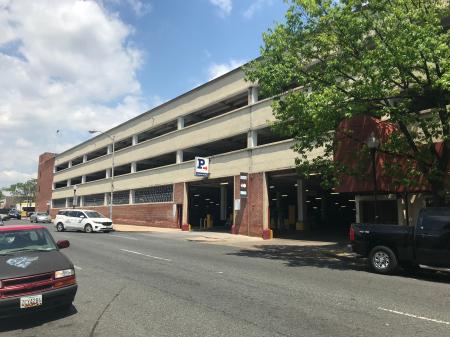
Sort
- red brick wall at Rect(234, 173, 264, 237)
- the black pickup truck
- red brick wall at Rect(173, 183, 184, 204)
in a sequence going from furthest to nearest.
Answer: red brick wall at Rect(173, 183, 184, 204) < red brick wall at Rect(234, 173, 264, 237) < the black pickup truck

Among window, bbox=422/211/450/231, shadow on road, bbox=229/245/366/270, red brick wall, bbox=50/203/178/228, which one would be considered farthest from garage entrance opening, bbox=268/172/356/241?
window, bbox=422/211/450/231

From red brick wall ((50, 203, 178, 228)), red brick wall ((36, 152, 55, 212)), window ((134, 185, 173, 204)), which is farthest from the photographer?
red brick wall ((36, 152, 55, 212))

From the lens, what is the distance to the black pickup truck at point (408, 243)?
11367mm

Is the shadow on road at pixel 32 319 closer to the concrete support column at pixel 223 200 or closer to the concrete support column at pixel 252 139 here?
the concrete support column at pixel 252 139

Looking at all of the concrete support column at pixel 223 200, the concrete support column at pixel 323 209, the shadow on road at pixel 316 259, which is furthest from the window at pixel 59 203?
the shadow on road at pixel 316 259

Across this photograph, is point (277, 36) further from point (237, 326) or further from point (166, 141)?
point (166, 141)

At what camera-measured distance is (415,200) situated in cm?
1953

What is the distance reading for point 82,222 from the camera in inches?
1254

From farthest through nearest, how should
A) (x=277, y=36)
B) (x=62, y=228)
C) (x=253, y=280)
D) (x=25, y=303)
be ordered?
(x=62, y=228) → (x=277, y=36) → (x=253, y=280) → (x=25, y=303)

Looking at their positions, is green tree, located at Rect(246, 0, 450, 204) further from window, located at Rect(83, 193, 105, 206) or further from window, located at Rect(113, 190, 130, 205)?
window, located at Rect(83, 193, 105, 206)

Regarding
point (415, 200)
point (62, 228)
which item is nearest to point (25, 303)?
point (415, 200)

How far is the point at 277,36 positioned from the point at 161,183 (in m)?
26.2

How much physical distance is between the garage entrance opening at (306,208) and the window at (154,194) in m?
9.40

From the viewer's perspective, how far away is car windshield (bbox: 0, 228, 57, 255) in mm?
7581
